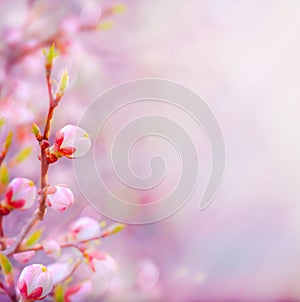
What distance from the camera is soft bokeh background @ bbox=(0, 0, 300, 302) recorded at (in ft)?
2.72

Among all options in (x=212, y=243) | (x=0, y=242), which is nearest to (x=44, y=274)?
(x=0, y=242)

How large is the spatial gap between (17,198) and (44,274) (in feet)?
0.22

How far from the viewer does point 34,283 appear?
17.0 inches

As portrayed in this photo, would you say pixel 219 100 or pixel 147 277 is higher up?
pixel 219 100

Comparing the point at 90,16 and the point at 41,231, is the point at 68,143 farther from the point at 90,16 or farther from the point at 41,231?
the point at 90,16

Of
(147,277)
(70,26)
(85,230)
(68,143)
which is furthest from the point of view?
(70,26)

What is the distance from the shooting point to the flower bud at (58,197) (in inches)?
16.8

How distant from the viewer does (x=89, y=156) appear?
2.56 feet

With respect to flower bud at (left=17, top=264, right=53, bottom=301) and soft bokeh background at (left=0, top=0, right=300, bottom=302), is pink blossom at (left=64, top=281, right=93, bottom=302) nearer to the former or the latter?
flower bud at (left=17, top=264, right=53, bottom=301)

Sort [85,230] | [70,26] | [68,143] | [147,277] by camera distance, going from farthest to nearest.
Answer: [70,26], [147,277], [85,230], [68,143]

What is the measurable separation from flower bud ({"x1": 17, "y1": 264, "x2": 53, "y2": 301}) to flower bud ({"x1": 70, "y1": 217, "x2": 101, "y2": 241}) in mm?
76

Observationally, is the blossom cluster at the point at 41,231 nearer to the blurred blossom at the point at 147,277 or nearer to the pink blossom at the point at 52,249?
the pink blossom at the point at 52,249

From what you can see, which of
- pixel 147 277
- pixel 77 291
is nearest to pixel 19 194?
pixel 77 291

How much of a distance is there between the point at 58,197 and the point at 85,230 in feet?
0.29
